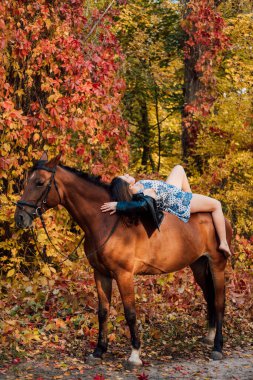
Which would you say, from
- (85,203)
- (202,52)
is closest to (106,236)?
(85,203)

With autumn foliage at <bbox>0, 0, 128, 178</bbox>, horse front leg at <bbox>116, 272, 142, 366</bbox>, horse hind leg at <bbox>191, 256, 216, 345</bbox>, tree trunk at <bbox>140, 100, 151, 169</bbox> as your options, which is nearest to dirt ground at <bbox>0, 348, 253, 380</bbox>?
horse front leg at <bbox>116, 272, 142, 366</bbox>

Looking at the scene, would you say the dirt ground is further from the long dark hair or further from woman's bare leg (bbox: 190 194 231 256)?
the long dark hair

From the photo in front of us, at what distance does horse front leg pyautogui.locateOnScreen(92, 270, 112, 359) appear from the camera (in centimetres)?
655

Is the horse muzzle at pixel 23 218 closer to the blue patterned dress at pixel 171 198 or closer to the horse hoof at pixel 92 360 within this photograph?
the blue patterned dress at pixel 171 198

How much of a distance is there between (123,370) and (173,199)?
1.95 m

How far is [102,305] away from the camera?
259 inches

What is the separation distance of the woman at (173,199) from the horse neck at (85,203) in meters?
0.10

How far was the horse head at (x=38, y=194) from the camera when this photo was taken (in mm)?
5988

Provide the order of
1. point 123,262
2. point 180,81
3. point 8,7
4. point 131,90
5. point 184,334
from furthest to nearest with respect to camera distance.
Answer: point 180,81 → point 131,90 → point 8,7 → point 184,334 → point 123,262

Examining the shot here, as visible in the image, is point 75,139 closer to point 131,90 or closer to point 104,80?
point 104,80

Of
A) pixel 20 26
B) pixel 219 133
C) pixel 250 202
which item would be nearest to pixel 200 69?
pixel 219 133

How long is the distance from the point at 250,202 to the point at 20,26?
6.04m

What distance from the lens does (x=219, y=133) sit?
39.4ft

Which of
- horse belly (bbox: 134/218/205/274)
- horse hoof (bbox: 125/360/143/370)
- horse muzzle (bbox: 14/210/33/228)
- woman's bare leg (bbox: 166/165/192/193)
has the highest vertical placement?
woman's bare leg (bbox: 166/165/192/193)
